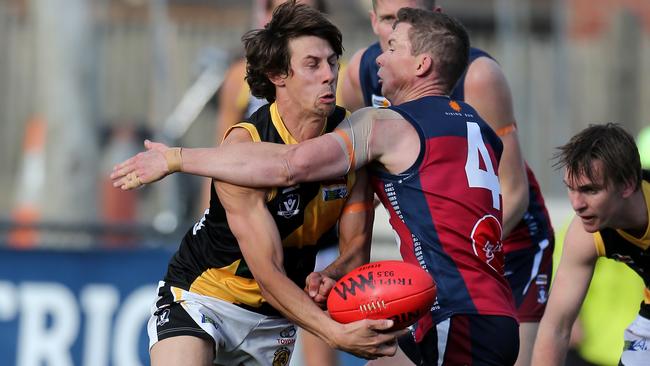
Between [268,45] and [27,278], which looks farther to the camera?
[27,278]

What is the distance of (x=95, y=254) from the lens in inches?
375

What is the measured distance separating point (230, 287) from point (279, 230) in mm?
405

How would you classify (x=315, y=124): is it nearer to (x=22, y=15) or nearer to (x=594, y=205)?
(x=594, y=205)

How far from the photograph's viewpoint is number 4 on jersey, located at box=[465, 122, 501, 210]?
17.4 feet

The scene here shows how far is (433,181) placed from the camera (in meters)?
5.27

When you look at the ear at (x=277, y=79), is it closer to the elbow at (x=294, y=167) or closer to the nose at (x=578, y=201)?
the elbow at (x=294, y=167)

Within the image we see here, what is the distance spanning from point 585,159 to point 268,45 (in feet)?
5.10

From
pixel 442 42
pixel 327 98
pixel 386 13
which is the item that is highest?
pixel 386 13

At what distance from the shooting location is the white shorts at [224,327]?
5.60 meters

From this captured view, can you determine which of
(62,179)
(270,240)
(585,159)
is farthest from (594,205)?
(62,179)

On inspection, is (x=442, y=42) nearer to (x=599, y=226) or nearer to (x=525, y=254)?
(x=599, y=226)

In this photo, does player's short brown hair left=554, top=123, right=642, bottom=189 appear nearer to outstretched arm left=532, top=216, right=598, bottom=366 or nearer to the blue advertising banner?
outstretched arm left=532, top=216, right=598, bottom=366

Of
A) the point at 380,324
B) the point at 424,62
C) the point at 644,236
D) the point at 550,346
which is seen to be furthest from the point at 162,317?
the point at 644,236

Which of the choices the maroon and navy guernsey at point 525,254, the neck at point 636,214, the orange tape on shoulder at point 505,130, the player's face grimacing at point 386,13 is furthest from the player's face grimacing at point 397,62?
the neck at point 636,214
